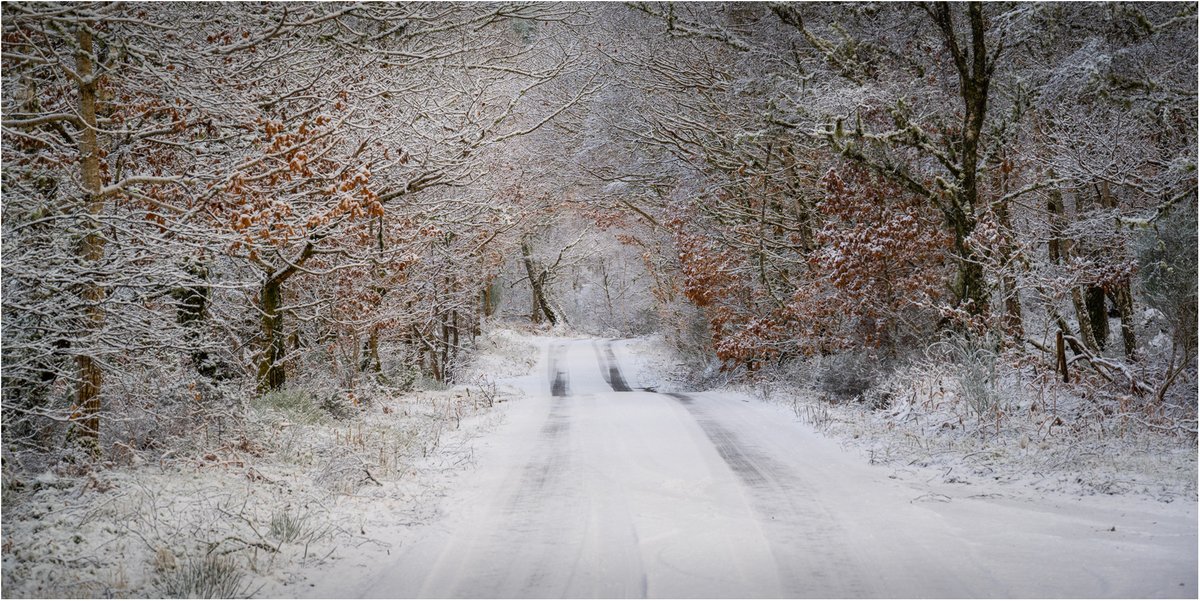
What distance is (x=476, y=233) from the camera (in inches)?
765

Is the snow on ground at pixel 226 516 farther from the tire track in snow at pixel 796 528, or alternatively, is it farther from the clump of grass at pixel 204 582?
the tire track in snow at pixel 796 528

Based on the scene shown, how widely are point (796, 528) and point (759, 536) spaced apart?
39 centimetres

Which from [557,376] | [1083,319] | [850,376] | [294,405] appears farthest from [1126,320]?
[557,376]

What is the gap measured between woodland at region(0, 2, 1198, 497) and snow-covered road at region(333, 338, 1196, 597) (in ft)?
9.92

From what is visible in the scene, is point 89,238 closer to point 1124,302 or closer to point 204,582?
point 204,582

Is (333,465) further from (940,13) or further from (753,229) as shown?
(753,229)

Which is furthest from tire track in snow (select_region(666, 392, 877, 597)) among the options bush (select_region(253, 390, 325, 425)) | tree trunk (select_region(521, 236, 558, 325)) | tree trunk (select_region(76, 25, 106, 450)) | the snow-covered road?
tree trunk (select_region(521, 236, 558, 325))

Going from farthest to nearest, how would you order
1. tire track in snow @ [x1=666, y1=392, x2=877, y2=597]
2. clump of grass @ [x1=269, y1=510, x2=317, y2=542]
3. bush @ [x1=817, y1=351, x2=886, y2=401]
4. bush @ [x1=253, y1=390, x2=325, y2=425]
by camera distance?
1. bush @ [x1=817, y1=351, x2=886, y2=401]
2. bush @ [x1=253, y1=390, x2=325, y2=425]
3. clump of grass @ [x1=269, y1=510, x2=317, y2=542]
4. tire track in snow @ [x1=666, y1=392, x2=877, y2=597]

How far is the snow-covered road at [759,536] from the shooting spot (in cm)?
482

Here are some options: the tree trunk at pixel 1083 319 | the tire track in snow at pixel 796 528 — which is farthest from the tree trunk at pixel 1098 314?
the tire track in snow at pixel 796 528

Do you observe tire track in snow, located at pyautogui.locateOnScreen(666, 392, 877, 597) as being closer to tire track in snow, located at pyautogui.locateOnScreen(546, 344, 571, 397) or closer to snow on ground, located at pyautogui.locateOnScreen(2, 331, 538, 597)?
snow on ground, located at pyautogui.locateOnScreen(2, 331, 538, 597)

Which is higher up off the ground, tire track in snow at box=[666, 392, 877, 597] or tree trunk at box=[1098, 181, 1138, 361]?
tree trunk at box=[1098, 181, 1138, 361]

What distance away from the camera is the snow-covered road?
482 cm

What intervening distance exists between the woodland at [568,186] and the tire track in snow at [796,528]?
333 cm
